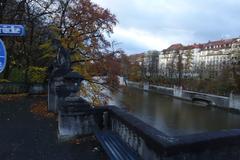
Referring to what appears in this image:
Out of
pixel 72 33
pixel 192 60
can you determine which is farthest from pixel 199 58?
pixel 72 33

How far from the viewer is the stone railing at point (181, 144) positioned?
3606 mm

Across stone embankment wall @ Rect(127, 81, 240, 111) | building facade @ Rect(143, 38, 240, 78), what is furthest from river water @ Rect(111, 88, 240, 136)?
building facade @ Rect(143, 38, 240, 78)

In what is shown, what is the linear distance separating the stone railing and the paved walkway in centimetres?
99

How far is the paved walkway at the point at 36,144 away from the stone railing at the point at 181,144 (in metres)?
0.99

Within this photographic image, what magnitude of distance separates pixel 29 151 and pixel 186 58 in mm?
69668

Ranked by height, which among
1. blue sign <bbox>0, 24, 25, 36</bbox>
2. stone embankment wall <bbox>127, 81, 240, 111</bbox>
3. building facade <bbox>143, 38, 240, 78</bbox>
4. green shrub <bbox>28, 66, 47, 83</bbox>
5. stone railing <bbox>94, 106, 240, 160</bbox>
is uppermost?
building facade <bbox>143, 38, 240, 78</bbox>

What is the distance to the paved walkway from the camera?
5188 millimetres

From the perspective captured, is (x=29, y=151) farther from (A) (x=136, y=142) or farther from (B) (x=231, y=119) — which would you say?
(B) (x=231, y=119)

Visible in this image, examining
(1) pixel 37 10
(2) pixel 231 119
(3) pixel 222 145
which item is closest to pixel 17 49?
(1) pixel 37 10

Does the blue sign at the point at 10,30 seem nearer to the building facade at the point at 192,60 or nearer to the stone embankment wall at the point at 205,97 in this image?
the stone embankment wall at the point at 205,97

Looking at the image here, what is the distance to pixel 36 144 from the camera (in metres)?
5.89

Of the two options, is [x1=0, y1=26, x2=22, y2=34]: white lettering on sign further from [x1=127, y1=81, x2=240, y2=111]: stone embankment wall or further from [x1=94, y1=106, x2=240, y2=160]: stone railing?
[x1=127, y1=81, x2=240, y2=111]: stone embankment wall

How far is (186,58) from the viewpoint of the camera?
7212 centimetres

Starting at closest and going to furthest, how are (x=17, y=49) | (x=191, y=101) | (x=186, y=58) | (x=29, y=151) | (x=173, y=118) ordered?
1. (x=29, y=151)
2. (x=17, y=49)
3. (x=173, y=118)
4. (x=191, y=101)
5. (x=186, y=58)
